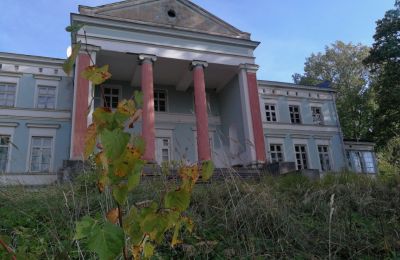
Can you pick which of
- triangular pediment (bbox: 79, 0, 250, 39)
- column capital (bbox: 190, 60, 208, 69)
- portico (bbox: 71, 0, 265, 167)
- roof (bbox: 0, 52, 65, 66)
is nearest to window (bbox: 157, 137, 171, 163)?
portico (bbox: 71, 0, 265, 167)

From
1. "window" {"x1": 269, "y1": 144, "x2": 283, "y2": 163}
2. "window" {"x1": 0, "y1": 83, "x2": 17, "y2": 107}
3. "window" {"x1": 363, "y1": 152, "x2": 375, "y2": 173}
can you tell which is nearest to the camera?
"window" {"x1": 0, "y1": 83, "x2": 17, "y2": 107}

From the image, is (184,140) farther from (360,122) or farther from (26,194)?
(360,122)

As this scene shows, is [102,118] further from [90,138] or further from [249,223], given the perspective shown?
[249,223]

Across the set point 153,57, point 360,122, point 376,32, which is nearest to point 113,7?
point 153,57

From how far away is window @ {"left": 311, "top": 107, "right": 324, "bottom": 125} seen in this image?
80.6 feet

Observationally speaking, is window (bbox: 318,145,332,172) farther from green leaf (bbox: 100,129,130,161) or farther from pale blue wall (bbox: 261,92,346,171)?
green leaf (bbox: 100,129,130,161)

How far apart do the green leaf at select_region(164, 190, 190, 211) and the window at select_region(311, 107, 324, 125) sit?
80.9ft

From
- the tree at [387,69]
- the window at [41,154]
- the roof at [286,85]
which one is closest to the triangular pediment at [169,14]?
the roof at [286,85]

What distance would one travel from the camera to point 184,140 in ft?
66.1

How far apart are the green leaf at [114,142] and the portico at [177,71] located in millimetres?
13802

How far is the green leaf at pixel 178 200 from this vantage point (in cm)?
127

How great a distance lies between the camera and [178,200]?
4.22 ft

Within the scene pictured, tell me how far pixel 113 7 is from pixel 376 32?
1839 cm

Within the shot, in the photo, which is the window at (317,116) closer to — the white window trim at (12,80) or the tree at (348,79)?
the tree at (348,79)
